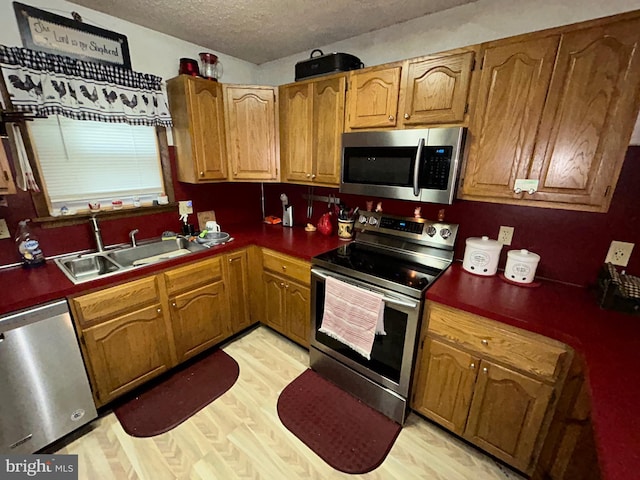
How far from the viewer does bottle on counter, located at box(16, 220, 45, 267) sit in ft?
5.42

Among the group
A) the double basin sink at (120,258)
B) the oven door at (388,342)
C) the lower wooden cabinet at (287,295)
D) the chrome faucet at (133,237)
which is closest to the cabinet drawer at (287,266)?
the lower wooden cabinet at (287,295)

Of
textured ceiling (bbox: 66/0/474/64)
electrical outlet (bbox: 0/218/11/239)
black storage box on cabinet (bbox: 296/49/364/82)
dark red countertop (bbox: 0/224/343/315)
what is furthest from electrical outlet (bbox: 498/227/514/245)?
electrical outlet (bbox: 0/218/11/239)

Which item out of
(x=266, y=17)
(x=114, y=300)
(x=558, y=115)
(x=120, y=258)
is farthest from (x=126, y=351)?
(x=558, y=115)

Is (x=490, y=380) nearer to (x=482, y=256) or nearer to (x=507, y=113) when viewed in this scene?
(x=482, y=256)

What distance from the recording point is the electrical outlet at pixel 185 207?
2379 millimetres

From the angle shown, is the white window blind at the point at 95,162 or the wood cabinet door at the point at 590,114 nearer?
the wood cabinet door at the point at 590,114

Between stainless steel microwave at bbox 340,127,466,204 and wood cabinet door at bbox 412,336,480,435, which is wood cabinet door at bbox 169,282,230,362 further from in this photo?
wood cabinet door at bbox 412,336,480,435

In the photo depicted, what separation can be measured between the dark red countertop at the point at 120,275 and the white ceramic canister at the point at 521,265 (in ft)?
3.65

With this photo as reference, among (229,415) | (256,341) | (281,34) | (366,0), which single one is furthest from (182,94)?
(229,415)

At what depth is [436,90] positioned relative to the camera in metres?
1.52

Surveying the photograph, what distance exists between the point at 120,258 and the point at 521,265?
2650mm

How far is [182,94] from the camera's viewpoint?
2039 mm

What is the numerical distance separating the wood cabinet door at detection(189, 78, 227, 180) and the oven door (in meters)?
1.22

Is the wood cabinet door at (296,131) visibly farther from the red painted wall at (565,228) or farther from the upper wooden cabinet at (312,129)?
the red painted wall at (565,228)
